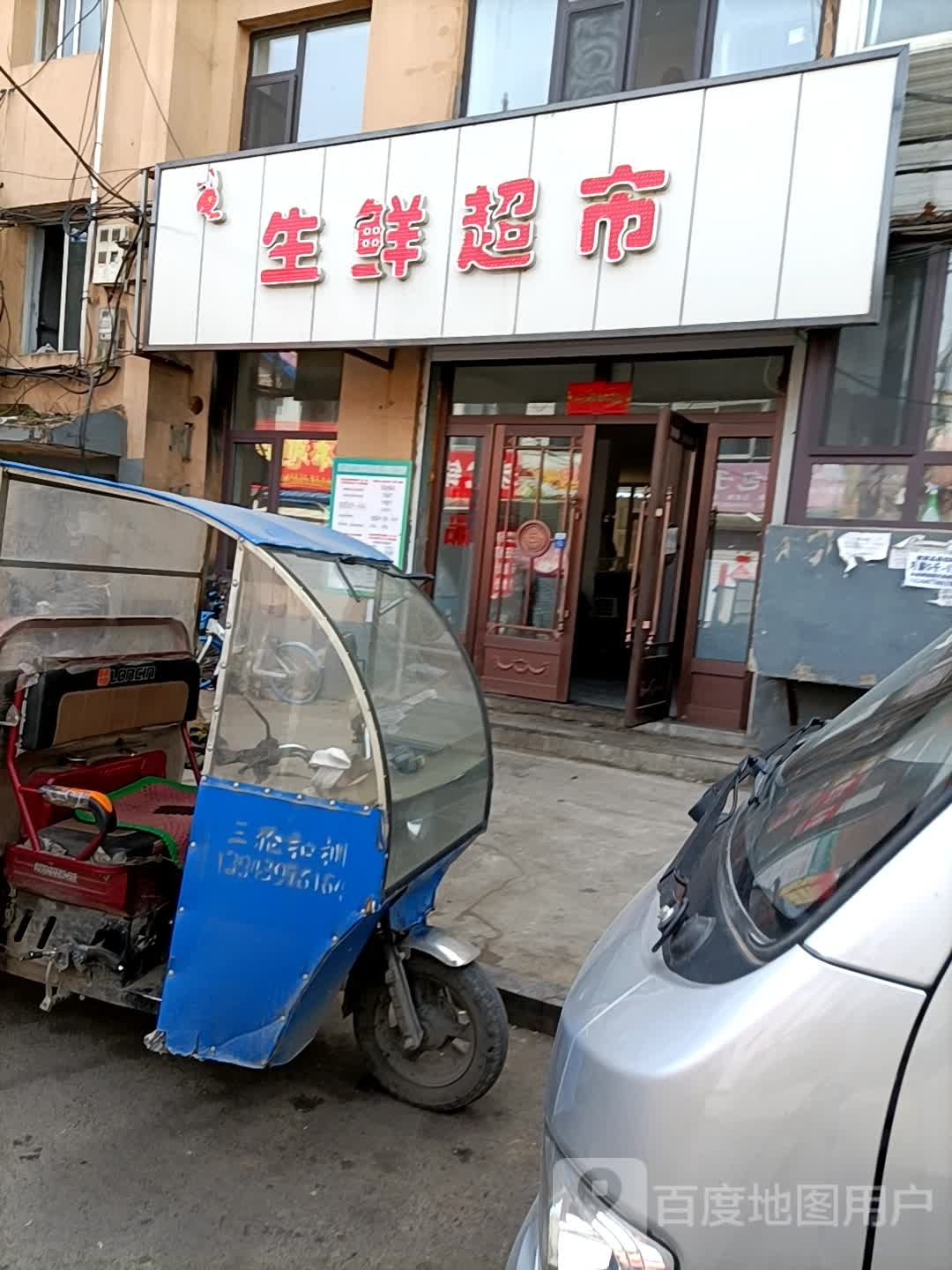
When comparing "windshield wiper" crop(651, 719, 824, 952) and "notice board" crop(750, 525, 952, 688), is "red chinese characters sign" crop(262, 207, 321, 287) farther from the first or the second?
"windshield wiper" crop(651, 719, 824, 952)

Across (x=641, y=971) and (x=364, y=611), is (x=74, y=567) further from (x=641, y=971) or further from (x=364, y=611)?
(x=641, y=971)

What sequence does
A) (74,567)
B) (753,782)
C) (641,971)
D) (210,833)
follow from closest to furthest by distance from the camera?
1. (641,971)
2. (753,782)
3. (210,833)
4. (74,567)

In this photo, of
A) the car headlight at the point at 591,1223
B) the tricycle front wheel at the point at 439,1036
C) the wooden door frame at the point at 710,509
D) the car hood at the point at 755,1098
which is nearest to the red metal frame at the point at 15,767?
the tricycle front wheel at the point at 439,1036

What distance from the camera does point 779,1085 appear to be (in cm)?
114

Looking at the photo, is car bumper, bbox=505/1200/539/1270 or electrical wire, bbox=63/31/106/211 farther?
electrical wire, bbox=63/31/106/211

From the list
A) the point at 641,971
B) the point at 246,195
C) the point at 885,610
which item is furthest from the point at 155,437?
the point at 641,971

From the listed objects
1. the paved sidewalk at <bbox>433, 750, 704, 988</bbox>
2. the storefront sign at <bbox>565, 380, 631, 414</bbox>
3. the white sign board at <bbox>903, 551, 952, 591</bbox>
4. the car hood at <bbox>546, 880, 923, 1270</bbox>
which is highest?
the storefront sign at <bbox>565, 380, 631, 414</bbox>

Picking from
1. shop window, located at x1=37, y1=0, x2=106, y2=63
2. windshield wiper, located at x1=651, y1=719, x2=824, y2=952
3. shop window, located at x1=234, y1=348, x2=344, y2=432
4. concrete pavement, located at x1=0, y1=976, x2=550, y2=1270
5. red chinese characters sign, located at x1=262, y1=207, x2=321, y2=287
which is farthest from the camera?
shop window, located at x1=37, y1=0, x2=106, y2=63

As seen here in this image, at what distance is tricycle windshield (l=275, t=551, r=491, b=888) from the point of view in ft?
8.98

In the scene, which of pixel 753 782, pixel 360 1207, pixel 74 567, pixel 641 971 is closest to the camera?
pixel 641 971

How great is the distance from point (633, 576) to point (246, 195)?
491 cm

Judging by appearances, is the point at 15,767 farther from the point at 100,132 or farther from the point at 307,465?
the point at 100,132

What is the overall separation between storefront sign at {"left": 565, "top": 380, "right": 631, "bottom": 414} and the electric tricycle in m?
5.24

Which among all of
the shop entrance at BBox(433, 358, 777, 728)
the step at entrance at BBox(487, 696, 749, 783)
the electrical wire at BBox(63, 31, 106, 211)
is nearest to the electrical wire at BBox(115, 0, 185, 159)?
the electrical wire at BBox(63, 31, 106, 211)
